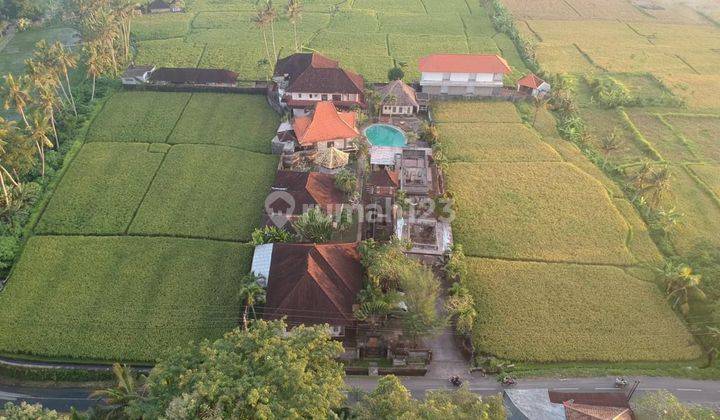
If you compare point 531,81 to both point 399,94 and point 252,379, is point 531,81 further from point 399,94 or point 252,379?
point 252,379

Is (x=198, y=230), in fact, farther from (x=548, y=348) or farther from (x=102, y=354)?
(x=548, y=348)

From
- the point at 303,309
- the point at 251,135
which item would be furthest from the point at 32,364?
the point at 251,135

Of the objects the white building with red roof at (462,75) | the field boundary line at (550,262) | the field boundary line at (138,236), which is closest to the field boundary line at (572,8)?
the white building with red roof at (462,75)

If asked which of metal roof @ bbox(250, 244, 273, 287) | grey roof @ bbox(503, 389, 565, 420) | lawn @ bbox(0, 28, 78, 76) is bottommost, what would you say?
lawn @ bbox(0, 28, 78, 76)

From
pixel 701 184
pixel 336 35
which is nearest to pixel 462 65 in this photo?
pixel 336 35

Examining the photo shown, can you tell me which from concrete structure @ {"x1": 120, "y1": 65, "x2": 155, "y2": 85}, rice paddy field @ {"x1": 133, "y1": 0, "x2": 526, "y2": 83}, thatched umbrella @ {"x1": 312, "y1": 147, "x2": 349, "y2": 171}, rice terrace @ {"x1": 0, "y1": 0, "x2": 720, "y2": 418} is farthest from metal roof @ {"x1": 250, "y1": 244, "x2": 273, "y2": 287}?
concrete structure @ {"x1": 120, "y1": 65, "x2": 155, "y2": 85}

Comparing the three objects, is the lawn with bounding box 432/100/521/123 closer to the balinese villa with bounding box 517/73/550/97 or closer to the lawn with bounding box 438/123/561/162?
the lawn with bounding box 438/123/561/162

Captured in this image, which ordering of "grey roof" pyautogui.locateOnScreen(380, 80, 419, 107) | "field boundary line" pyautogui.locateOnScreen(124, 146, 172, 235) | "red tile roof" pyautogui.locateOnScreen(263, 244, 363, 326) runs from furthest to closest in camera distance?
"grey roof" pyautogui.locateOnScreen(380, 80, 419, 107) < "field boundary line" pyautogui.locateOnScreen(124, 146, 172, 235) < "red tile roof" pyautogui.locateOnScreen(263, 244, 363, 326)
